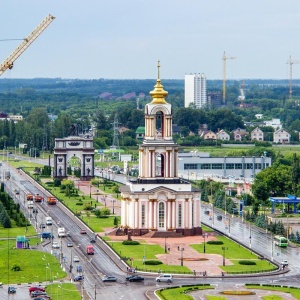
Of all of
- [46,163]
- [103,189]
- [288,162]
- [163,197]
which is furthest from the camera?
[46,163]

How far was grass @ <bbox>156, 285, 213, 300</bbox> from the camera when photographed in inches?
2985

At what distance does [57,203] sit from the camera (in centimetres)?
12506

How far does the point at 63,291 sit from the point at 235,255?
1859 cm

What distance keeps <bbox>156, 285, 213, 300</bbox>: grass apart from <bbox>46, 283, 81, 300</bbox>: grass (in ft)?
15.0

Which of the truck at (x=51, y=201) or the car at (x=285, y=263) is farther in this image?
the truck at (x=51, y=201)

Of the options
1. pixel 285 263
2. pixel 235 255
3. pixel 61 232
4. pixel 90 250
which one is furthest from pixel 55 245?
pixel 285 263

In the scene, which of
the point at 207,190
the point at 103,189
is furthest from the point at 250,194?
the point at 103,189

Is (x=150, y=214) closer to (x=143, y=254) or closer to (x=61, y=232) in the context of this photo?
(x=61, y=232)

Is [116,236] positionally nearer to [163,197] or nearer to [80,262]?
[163,197]

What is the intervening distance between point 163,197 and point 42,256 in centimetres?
1563

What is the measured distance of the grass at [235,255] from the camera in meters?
86.5

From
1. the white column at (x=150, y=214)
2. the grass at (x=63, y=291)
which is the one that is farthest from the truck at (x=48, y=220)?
the grass at (x=63, y=291)

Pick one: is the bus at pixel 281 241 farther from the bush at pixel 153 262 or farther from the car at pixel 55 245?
the car at pixel 55 245

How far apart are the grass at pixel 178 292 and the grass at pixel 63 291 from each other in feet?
15.0
